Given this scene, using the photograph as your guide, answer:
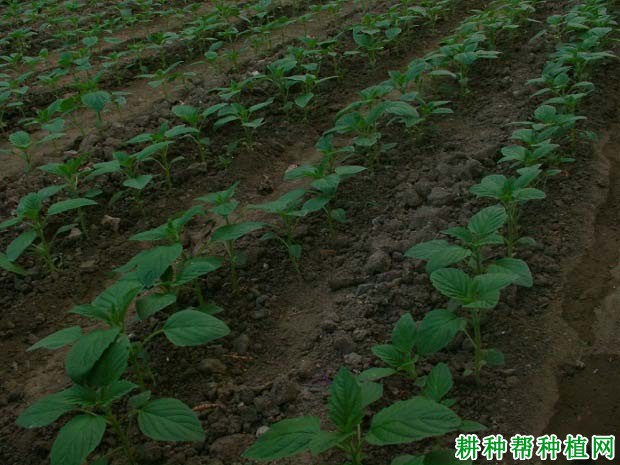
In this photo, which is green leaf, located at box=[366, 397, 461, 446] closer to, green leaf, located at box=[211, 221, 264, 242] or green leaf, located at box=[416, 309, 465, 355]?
green leaf, located at box=[416, 309, 465, 355]

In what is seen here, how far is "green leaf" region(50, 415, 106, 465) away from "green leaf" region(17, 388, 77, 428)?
68mm

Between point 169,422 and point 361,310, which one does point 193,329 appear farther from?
point 361,310

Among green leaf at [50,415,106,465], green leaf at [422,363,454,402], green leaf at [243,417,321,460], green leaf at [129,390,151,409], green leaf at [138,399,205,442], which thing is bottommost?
green leaf at [129,390,151,409]

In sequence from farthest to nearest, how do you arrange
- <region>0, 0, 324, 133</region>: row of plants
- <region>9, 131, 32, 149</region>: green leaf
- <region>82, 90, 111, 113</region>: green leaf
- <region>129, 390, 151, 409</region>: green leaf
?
<region>0, 0, 324, 133</region>: row of plants → <region>82, 90, 111, 113</region>: green leaf → <region>9, 131, 32, 149</region>: green leaf → <region>129, 390, 151, 409</region>: green leaf

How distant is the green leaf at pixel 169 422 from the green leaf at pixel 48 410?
0.72 ft

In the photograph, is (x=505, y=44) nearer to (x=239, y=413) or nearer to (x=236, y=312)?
(x=236, y=312)

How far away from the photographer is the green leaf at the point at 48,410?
6.09 ft

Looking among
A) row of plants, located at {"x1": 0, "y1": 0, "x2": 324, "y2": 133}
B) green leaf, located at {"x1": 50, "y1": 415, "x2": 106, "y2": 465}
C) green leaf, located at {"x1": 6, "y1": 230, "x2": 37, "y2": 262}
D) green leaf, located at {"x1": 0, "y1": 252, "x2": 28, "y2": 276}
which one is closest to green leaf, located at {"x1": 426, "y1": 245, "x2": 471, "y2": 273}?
green leaf, located at {"x1": 50, "y1": 415, "x2": 106, "y2": 465}

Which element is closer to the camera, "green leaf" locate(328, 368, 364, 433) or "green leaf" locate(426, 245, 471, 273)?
"green leaf" locate(328, 368, 364, 433)

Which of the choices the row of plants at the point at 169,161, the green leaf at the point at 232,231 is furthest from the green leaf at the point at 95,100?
the green leaf at the point at 232,231

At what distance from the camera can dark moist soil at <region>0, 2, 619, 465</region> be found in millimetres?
2154

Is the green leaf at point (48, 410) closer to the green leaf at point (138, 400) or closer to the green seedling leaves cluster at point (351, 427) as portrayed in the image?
the green leaf at point (138, 400)

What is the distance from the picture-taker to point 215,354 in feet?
8.21

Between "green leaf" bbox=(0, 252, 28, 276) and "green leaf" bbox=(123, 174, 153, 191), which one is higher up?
"green leaf" bbox=(123, 174, 153, 191)
